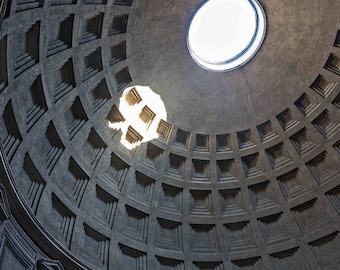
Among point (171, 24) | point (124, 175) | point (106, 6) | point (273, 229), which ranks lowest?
point (273, 229)

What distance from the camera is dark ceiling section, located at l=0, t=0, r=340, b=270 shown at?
19.6 metres

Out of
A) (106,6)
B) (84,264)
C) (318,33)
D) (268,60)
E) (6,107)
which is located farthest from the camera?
(268,60)

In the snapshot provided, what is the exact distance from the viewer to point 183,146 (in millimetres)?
25156

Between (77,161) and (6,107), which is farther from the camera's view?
(77,161)

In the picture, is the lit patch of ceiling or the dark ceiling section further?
the lit patch of ceiling

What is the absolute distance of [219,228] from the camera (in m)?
24.5

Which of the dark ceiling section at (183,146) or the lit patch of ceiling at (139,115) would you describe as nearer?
the dark ceiling section at (183,146)

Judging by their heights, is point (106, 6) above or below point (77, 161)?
above

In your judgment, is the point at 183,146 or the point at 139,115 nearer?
the point at 139,115

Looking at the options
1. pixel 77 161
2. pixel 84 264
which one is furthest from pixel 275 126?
pixel 84 264

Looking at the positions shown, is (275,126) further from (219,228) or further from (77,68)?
(77,68)

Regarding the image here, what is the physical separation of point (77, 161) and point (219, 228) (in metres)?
8.16

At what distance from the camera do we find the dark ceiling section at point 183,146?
1959cm

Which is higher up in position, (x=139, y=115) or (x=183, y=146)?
(x=139, y=115)
